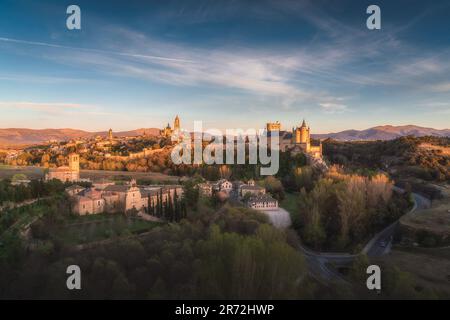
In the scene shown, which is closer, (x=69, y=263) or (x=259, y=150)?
(x=69, y=263)

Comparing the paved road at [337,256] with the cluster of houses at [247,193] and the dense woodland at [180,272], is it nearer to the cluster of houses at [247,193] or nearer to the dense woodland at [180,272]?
the dense woodland at [180,272]

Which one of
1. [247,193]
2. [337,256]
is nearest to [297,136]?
[247,193]

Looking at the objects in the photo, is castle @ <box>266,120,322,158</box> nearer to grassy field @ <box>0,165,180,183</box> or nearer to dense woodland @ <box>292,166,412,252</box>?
grassy field @ <box>0,165,180,183</box>

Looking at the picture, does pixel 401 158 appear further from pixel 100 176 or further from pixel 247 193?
pixel 100 176

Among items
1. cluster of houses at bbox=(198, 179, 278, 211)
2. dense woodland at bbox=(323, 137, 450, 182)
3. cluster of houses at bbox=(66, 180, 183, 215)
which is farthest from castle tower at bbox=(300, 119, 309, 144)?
cluster of houses at bbox=(66, 180, 183, 215)
